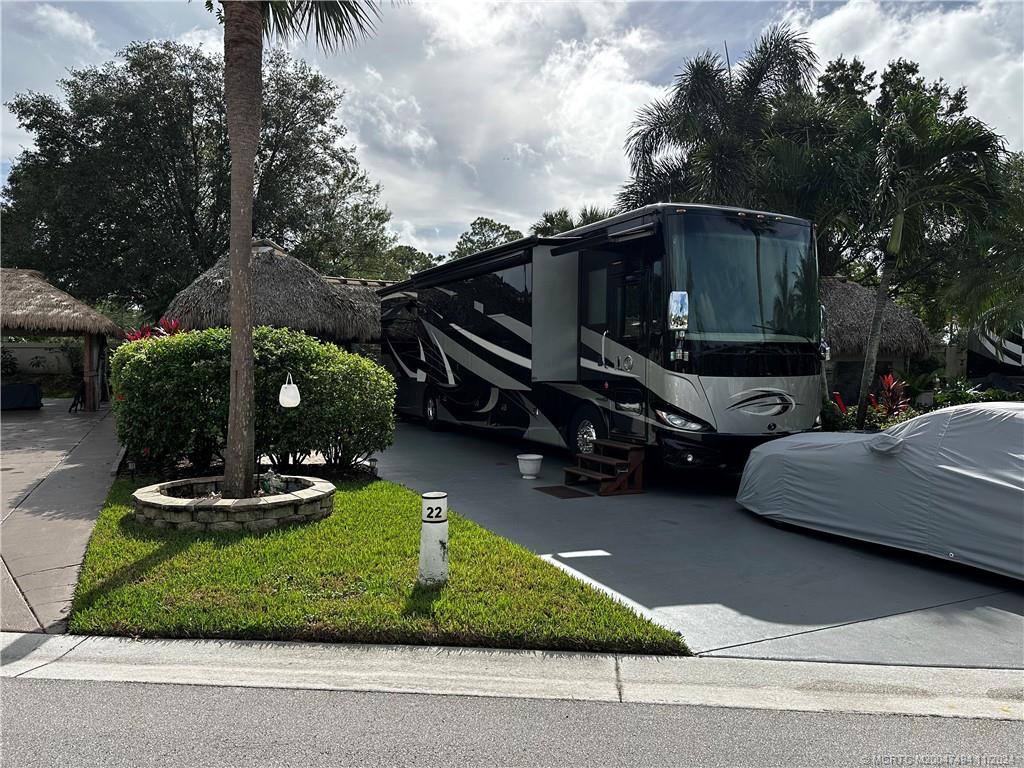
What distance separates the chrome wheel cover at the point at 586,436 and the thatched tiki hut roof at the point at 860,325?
12284 mm

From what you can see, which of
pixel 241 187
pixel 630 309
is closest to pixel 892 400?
pixel 630 309

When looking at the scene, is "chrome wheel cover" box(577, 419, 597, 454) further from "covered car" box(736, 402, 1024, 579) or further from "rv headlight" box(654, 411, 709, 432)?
"covered car" box(736, 402, 1024, 579)

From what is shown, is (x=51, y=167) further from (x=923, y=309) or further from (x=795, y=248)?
(x=923, y=309)

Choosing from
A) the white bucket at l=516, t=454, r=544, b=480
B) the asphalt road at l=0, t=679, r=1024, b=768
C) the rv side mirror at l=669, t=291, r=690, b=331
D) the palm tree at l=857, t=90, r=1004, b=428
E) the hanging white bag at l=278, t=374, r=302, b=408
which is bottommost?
the asphalt road at l=0, t=679, r=1024, b=768

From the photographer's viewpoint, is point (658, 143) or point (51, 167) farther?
point (51, 167)

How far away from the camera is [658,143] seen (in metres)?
20.5

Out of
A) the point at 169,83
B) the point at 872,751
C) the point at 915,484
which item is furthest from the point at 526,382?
the point at 169,83

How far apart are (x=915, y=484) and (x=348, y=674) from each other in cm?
469

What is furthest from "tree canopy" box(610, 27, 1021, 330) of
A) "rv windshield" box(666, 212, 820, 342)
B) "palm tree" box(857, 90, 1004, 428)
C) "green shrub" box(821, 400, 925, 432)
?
"rv windshield" box(666, 212, 820, 342)

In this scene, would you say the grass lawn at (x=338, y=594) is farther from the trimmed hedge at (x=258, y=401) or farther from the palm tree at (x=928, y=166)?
the palm tree at (x=928, y=166)

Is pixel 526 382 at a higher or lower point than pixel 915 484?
higher

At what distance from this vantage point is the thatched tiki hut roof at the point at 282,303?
56.2ft

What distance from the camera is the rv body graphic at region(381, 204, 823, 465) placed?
27.9 ft

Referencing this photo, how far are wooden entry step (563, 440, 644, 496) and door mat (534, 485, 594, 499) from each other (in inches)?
7.3
